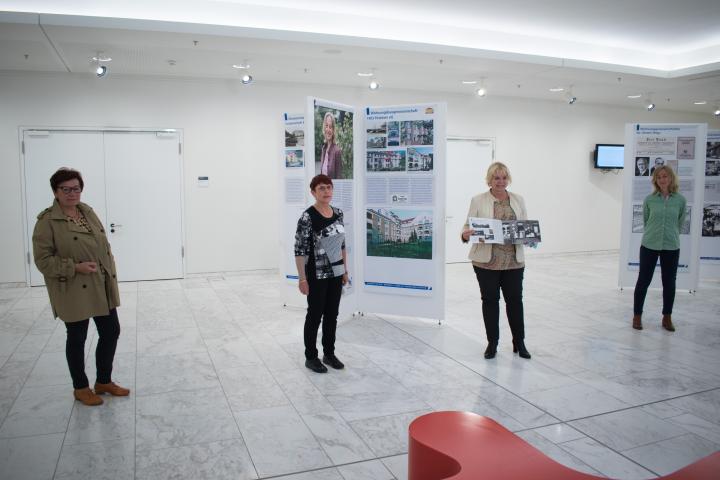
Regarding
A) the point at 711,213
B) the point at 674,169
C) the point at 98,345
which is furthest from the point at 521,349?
the point at 711,213

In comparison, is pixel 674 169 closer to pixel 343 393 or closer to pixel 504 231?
pixel 504 231

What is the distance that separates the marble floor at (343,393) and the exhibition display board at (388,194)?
397mm

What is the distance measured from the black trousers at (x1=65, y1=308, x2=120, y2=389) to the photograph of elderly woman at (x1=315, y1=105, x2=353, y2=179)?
97.0 inches

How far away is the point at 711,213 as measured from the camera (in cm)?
846

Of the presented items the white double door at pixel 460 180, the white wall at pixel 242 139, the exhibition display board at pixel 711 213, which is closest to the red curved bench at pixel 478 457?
the white wall at pixel 242 139

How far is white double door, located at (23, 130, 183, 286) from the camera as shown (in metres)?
8.29

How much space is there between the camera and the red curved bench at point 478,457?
6.93 ft

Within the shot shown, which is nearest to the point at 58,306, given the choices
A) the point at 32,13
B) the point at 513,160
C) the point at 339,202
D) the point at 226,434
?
the point at 226,434

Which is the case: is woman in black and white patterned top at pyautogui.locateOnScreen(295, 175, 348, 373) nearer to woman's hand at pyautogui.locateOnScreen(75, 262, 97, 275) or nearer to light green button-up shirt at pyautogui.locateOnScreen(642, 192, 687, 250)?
woman's hand at pyautogui.locateOnScreen(75, 262, 97, 275)

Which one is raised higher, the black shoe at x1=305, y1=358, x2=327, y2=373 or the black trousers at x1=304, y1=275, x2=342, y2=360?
the black trousers at x1=304, y1=275, x2=342, y2=360

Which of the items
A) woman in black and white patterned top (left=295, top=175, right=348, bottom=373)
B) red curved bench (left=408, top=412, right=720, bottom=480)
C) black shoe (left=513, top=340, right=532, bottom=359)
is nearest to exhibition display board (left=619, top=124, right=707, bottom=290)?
black shoe (left=513, top=340, right=532, bottom=359)

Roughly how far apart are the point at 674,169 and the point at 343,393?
19.8 feet

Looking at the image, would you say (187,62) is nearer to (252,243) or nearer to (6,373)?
(252,243)

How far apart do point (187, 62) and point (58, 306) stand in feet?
16.7
